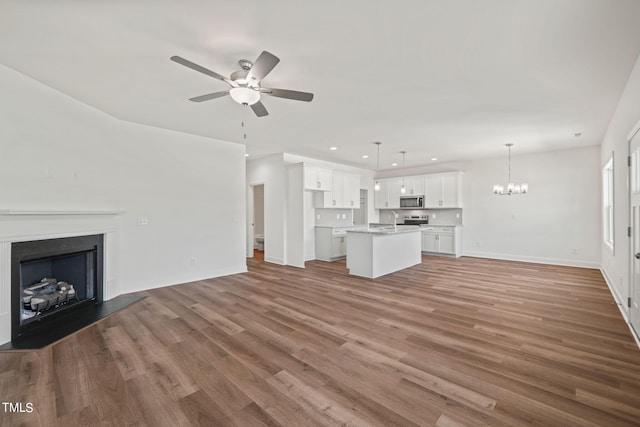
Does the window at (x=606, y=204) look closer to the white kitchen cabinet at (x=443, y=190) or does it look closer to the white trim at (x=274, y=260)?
the white kitchen cabinet at (x=443, y=190)

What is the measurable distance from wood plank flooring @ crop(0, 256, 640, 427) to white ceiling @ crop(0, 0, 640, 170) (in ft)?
8.97

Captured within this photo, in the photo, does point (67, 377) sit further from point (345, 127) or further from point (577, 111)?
point (577, 111)

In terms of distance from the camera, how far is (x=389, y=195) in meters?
9.31

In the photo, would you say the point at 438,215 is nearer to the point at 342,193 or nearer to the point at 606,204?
the point at 342,193

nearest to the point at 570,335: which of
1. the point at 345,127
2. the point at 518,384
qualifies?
the point at 518,384

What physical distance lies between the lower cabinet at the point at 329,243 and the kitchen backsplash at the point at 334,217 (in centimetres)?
37

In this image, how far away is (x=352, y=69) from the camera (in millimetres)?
2885

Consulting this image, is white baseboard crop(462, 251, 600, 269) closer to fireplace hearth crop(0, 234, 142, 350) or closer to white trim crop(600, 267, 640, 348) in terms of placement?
white trim crop(600, 267, 640, 348)

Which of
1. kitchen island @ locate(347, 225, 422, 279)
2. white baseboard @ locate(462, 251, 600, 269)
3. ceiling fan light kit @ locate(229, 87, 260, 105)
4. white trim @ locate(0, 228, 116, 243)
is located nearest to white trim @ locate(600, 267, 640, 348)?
white baseboard @ locate(462, 251, 600, 269)

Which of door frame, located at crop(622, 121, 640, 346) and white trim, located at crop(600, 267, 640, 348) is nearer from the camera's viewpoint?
white trim, located at crop(600, 267, 640, 348)

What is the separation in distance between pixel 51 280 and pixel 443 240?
818 cm

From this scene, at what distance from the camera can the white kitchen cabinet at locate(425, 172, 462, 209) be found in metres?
7.92

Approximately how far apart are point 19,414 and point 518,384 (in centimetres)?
344

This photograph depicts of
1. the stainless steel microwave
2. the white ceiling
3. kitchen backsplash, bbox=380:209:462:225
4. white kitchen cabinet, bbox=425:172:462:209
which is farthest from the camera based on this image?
the stainless steel microwave
